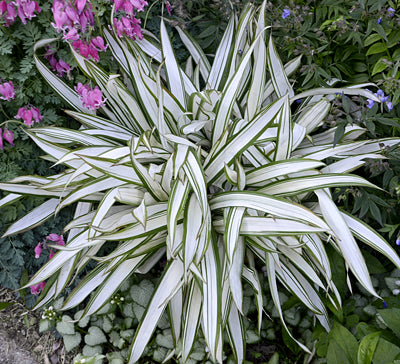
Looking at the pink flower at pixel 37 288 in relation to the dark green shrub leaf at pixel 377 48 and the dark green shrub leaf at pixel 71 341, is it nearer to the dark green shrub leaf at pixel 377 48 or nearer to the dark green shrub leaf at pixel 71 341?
the dark green shrub leaf at pixel 71 341

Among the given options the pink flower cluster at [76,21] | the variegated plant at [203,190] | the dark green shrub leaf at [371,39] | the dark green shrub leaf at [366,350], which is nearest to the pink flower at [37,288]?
the variegated plant at [203,190]

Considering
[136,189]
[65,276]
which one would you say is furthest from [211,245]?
[65,276]

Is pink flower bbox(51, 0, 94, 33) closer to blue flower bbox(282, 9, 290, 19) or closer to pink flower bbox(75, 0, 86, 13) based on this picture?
pink flower bbox(75, 0, 86, 13)

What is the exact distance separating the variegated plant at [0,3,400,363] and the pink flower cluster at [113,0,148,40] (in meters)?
0.08

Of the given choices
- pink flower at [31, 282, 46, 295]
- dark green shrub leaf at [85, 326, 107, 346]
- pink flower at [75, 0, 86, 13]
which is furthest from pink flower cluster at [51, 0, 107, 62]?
dark green shrub leaf at [85, 326, 107, 346]

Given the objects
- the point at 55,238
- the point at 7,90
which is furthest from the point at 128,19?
the point at 55,238

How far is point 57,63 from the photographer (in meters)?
1.52

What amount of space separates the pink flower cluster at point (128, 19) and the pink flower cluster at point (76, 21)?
0.09 metres

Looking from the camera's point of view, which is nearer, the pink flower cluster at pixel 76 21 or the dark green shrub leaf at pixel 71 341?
the pink flower cluster at pixel 76 21

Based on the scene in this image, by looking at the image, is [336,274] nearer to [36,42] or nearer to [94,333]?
[94,333]

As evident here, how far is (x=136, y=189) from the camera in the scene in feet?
4.36

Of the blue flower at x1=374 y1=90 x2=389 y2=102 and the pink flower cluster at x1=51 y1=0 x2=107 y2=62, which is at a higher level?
the pink flower cluster at x1=51 y1=0 x2=107 y2=62

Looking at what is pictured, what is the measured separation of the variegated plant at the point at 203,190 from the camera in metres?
1.20

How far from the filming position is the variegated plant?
120 cm
